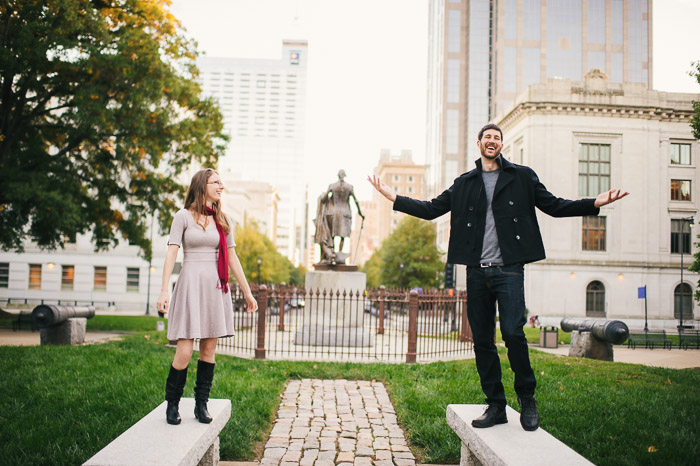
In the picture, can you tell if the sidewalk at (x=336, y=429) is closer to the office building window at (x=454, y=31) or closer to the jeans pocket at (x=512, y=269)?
the jeans pocket at (x=512, y=269)

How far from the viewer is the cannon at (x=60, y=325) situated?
1232 centimetres

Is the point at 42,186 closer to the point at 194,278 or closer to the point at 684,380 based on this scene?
the point at 194,278

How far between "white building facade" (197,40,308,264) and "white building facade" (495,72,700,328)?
4936 inches

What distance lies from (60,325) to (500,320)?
39.9ft

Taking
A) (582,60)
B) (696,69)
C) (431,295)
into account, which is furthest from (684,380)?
(582,60)

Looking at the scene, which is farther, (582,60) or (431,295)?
(582,60)

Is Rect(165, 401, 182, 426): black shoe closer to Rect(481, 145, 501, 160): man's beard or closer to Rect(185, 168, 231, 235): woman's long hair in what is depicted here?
Rect(185, 168, 231, 235): woman's long hair

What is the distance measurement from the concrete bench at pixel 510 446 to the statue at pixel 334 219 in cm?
1027

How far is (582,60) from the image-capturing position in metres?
76.9

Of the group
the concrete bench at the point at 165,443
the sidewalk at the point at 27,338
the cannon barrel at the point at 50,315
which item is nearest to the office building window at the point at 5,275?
the sidewalk at the point at 27,338

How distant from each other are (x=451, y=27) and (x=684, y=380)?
9011 centimetres

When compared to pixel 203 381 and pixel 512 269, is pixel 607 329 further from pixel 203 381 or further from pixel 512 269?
pixel 203 381

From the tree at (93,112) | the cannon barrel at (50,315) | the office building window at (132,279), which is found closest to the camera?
the cannon barrel at (50,315)

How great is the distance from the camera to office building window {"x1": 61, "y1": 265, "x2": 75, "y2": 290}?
4138cm
